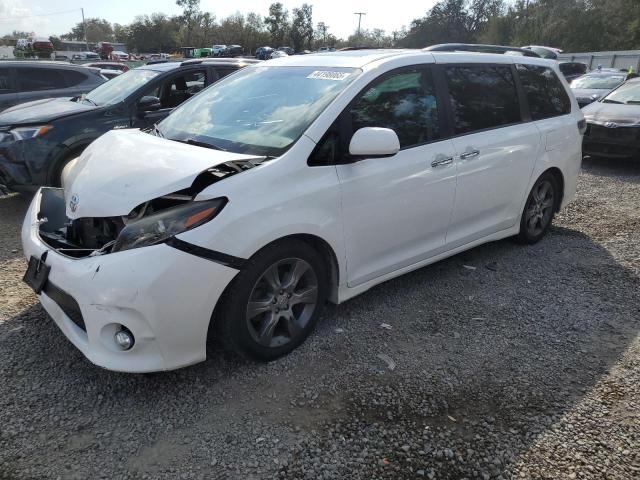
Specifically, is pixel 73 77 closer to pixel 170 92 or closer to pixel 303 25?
pixel 170 92

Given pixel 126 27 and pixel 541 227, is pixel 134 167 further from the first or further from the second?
pixel 126 27

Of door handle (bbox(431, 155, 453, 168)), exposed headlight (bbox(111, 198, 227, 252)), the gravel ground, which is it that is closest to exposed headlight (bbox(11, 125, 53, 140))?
the gravel ground

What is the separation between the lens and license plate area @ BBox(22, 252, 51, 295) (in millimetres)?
2822

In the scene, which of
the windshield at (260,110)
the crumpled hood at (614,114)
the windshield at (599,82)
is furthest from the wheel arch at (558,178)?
the windshield at (599,82)

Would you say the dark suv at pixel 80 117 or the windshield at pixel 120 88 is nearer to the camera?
the dark suv at pixel 80 117

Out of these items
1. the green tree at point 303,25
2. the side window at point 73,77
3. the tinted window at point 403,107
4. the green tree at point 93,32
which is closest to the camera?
the tinted window at point 403,107

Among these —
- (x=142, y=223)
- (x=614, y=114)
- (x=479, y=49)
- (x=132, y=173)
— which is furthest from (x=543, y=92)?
(x=614, y=114)

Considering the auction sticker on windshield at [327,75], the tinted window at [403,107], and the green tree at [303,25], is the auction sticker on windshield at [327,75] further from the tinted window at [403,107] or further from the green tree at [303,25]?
the green tree at [303,25]

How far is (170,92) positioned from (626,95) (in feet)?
27.4

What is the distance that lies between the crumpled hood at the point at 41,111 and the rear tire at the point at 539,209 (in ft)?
16.1

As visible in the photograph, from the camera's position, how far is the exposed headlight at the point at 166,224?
2521 mm

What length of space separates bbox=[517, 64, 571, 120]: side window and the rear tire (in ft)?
2.00

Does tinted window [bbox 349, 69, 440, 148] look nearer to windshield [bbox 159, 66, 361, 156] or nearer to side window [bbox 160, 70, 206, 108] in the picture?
windshield [bbox 159, 66, 361, 156]

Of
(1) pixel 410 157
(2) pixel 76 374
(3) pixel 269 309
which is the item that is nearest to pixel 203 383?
(3) pixel 269 309
